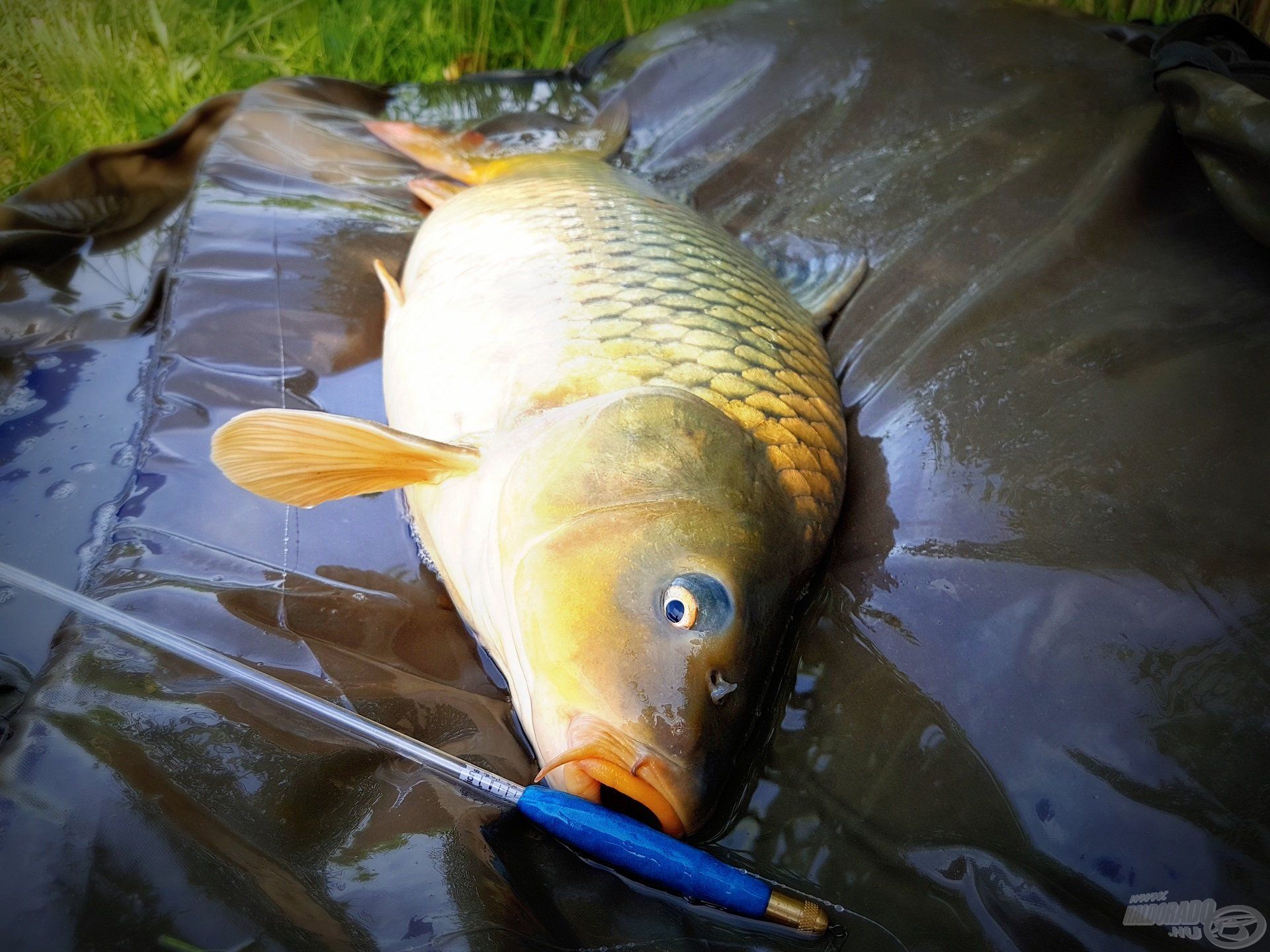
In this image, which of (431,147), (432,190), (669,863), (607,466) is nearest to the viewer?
(669,863)

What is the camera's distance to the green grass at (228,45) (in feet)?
9.64

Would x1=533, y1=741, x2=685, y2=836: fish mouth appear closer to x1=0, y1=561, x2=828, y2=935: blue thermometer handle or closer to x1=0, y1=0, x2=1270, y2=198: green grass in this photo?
x1=0, y1=561, x2=828, y2=935: blue thermometer handle

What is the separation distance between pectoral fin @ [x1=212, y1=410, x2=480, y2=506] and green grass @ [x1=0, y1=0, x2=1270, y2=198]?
2.27 metres

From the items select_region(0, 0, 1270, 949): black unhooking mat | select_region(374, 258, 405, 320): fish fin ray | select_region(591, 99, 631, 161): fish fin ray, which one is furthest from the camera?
select_region(591, 99, 631, 161): fish fin ray

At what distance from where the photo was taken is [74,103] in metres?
3.08

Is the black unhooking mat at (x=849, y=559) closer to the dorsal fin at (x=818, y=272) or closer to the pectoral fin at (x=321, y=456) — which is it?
the dorsal fin at (x=818, y=272)

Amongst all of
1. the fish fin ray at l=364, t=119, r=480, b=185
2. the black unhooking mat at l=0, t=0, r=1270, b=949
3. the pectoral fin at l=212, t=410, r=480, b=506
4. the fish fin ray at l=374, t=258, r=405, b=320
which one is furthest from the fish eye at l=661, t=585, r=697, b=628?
the fish fin ray at l=364, t=119, r=480, b=185

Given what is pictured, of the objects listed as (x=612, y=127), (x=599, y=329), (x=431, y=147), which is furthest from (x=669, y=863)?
(x=612, y=127)

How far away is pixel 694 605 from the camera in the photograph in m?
1.26

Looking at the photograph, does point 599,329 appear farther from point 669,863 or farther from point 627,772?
point 669,863

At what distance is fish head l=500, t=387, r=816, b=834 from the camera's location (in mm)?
1198

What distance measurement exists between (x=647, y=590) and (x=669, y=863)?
38 centimetres

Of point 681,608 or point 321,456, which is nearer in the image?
point 681,608

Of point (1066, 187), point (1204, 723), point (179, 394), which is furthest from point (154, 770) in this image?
point (1066, 187)
